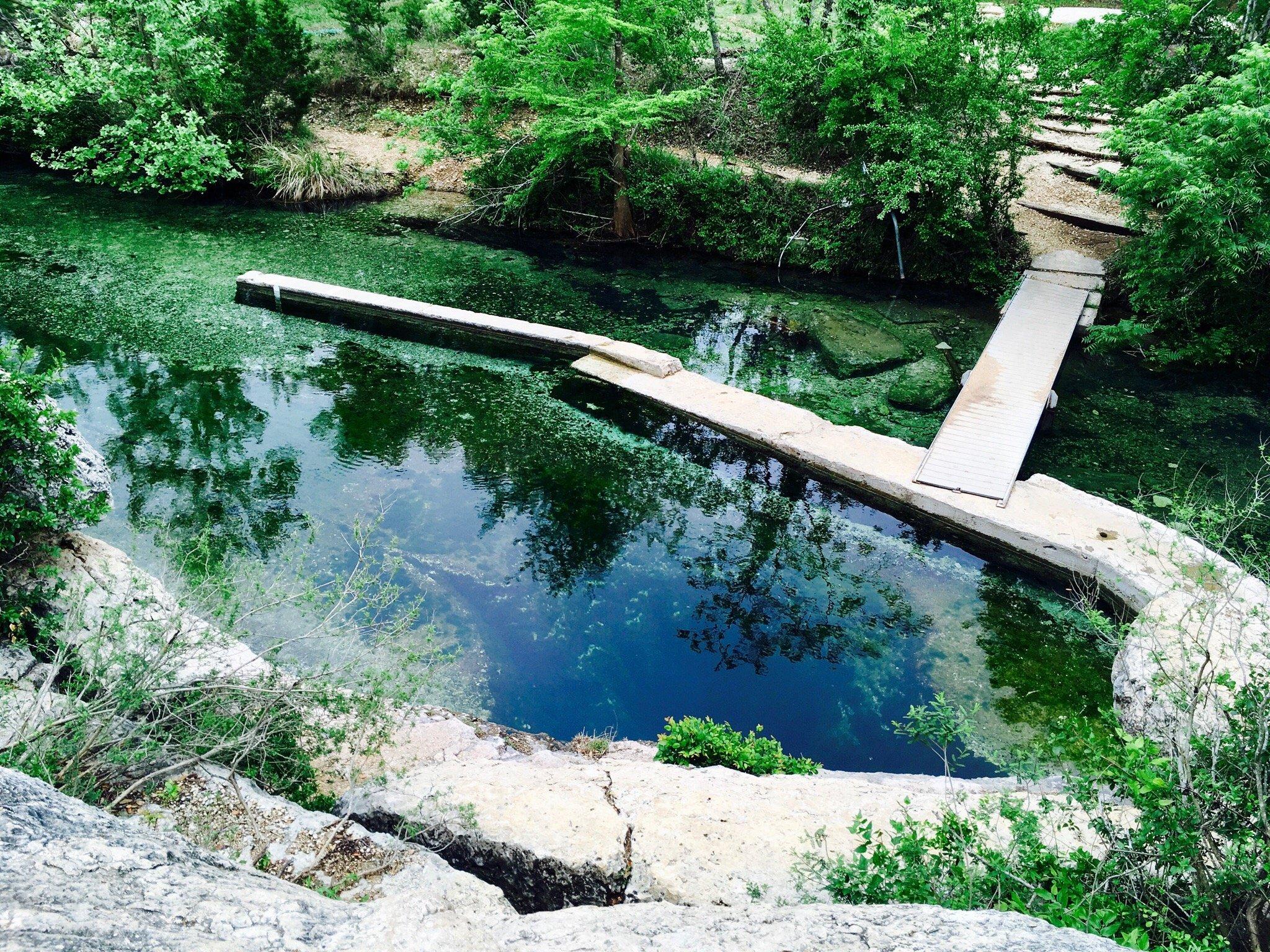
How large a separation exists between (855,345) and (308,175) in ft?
31.7

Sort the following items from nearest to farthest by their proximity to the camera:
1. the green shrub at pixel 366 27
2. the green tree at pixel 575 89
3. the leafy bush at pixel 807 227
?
the green tree at pixel 575 89
the leafy bush at pixel 807 227
the green shrub at pixel 366 27

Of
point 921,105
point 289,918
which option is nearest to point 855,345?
point 921,105

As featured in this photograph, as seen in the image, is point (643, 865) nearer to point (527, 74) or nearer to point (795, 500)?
point (795, 500)

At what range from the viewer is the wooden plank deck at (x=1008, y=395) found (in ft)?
24.1

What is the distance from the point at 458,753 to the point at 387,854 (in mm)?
1052

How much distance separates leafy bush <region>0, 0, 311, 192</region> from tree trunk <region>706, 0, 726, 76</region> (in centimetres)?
686

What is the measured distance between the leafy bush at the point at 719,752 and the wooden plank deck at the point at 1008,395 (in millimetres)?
3139

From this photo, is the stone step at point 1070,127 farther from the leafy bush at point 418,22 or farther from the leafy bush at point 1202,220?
the leafy bush at point 418,22

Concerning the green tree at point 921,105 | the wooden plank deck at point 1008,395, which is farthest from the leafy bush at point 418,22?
the wooden plank deck at point 1008,395

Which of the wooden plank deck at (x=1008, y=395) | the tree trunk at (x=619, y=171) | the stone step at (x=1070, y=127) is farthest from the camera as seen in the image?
the stone step at (x=1070, y=127)

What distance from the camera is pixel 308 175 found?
573 inches

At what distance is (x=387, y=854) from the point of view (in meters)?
3.87

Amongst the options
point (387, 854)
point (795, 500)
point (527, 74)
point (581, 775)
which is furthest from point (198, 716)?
point (527, 74)

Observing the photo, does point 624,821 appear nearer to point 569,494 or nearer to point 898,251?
point 569,494
